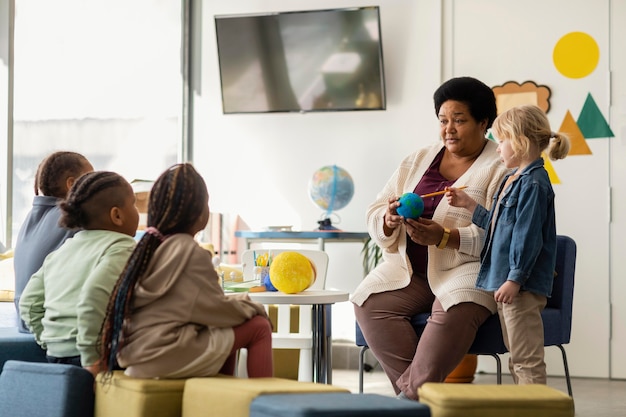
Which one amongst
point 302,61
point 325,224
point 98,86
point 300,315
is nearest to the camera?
point 300,315

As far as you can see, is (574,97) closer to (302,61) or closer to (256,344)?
(302,61)

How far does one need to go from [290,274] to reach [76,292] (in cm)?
69

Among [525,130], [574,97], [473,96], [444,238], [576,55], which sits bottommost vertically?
[444,238]

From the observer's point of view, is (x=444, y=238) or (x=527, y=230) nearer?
(x=527, y=230)

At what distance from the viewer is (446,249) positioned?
10.1 ft

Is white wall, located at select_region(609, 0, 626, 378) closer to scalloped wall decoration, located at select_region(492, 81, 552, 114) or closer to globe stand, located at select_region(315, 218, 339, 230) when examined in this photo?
scalloped wall decoration, located at select_region(492, 81, 552, 114)

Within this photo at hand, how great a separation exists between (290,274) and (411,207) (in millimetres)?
428

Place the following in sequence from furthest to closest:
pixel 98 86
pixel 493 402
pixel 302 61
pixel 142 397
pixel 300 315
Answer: pixel 302 61
pixel 98 86
pixel 300 315
pixel 142 397
pixel 493 402

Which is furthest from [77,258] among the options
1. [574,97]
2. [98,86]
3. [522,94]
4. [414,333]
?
[574,97]

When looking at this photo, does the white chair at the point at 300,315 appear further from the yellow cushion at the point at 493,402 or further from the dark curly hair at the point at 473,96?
the yellow cushion at the point at 493,402

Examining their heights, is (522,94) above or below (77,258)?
above

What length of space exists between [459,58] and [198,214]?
10.9 ft

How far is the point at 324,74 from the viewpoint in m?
5.59

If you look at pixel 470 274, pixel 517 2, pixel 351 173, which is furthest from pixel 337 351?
pixel 470 274
